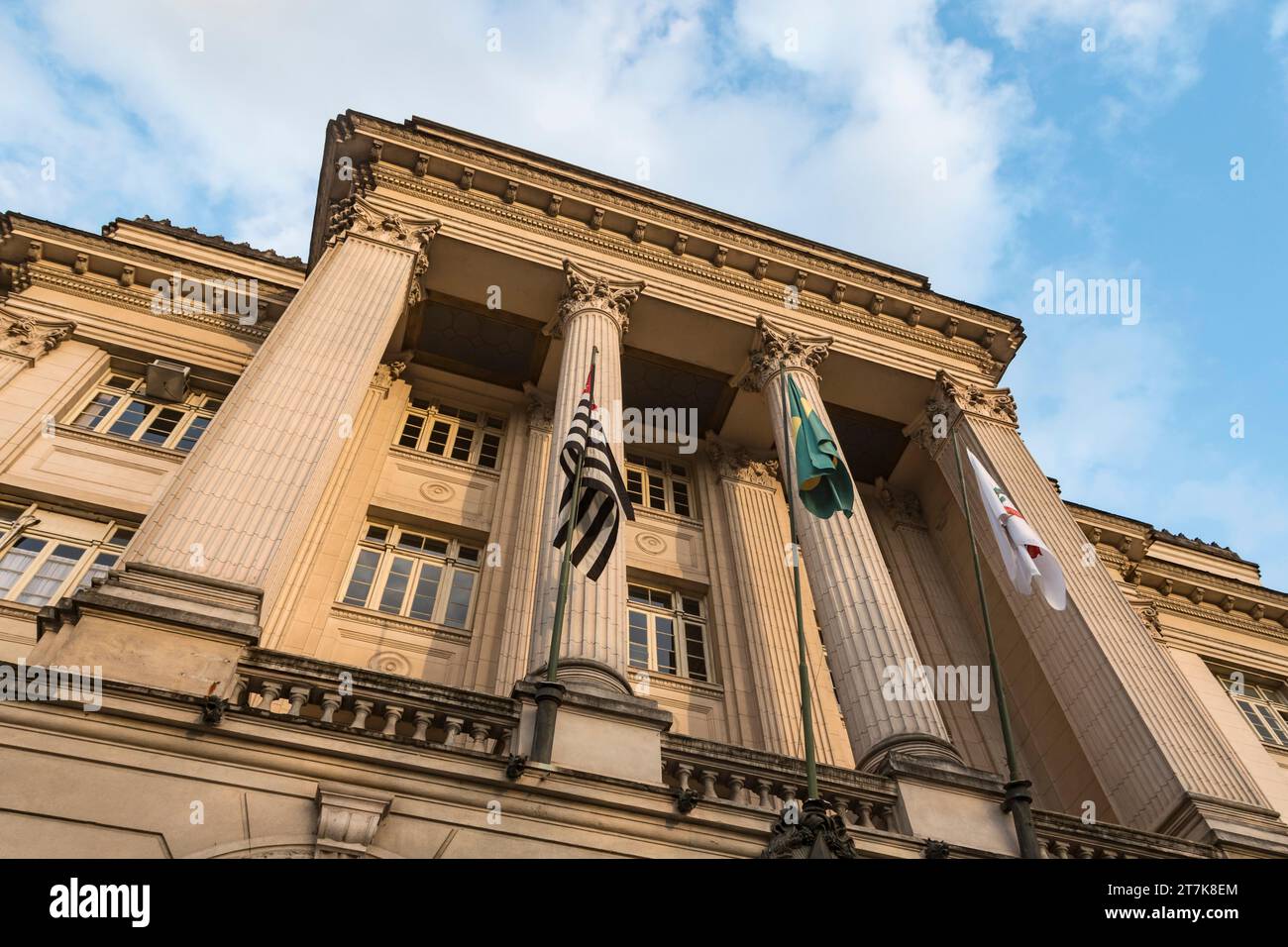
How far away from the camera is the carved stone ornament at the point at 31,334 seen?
64.2ft

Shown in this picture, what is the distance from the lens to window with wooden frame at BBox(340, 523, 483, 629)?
16875mm

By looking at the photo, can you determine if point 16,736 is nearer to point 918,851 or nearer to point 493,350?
point 918,851

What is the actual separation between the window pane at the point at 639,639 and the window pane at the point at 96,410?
428 inches

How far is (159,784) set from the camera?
9008mm

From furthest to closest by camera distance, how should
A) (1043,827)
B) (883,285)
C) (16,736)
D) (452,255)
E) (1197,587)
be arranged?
(1197,587) → (883,285) → (452,255) → (1043,827) → (16,736)

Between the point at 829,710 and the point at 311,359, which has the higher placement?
the point at 311,359

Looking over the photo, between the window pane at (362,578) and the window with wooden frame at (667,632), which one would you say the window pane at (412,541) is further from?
the window with wooden frame at (667,632)

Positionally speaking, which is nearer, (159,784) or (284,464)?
(159,784)

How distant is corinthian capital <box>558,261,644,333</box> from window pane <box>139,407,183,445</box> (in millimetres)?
7936

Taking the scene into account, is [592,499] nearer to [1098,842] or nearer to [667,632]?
[667,632]
